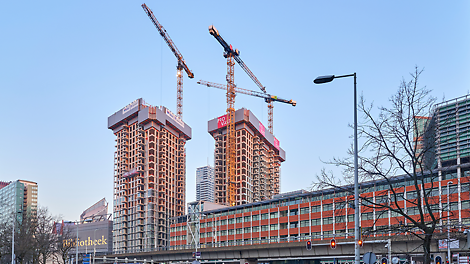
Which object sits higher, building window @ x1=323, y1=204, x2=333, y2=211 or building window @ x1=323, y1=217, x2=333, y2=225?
building window @ x1=323, y1=204, x2=333, y2=211

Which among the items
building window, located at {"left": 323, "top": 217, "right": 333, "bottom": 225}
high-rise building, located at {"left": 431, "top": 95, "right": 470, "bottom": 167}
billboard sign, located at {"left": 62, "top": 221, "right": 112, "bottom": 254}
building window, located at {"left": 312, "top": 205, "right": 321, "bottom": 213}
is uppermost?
high-rise building, located at {"left": 431, "top": 95, "right": 470, "bottom": 167}

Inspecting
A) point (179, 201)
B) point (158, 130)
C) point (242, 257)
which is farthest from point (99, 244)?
point (242, 257)

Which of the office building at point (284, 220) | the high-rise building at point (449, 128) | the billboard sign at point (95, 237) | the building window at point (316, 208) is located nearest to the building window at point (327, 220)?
the office building at point (284, 220)

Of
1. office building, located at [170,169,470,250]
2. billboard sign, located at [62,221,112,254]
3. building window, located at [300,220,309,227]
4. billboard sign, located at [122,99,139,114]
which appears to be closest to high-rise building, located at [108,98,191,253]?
billboard sign, located at [122,99,139,114]

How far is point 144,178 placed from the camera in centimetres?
17725

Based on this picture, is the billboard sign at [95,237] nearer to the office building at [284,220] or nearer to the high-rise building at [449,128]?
the office building at [284,220]

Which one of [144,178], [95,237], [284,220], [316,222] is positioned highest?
[144,178]

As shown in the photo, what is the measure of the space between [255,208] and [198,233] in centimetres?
2373

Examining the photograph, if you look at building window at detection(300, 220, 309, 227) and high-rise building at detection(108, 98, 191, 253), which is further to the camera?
high-rise building at detection(108, 98, 191, 253)

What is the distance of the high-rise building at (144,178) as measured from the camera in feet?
563

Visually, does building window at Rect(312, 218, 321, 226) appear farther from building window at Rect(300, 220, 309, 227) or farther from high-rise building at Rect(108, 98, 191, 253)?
high-rise building at Rect(108, 98, 191, 253)

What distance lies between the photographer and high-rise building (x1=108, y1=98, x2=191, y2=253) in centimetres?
17150

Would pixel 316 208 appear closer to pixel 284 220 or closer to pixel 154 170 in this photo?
pixel 284 220

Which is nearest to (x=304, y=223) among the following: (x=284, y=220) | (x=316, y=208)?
(x=316, y=208)
